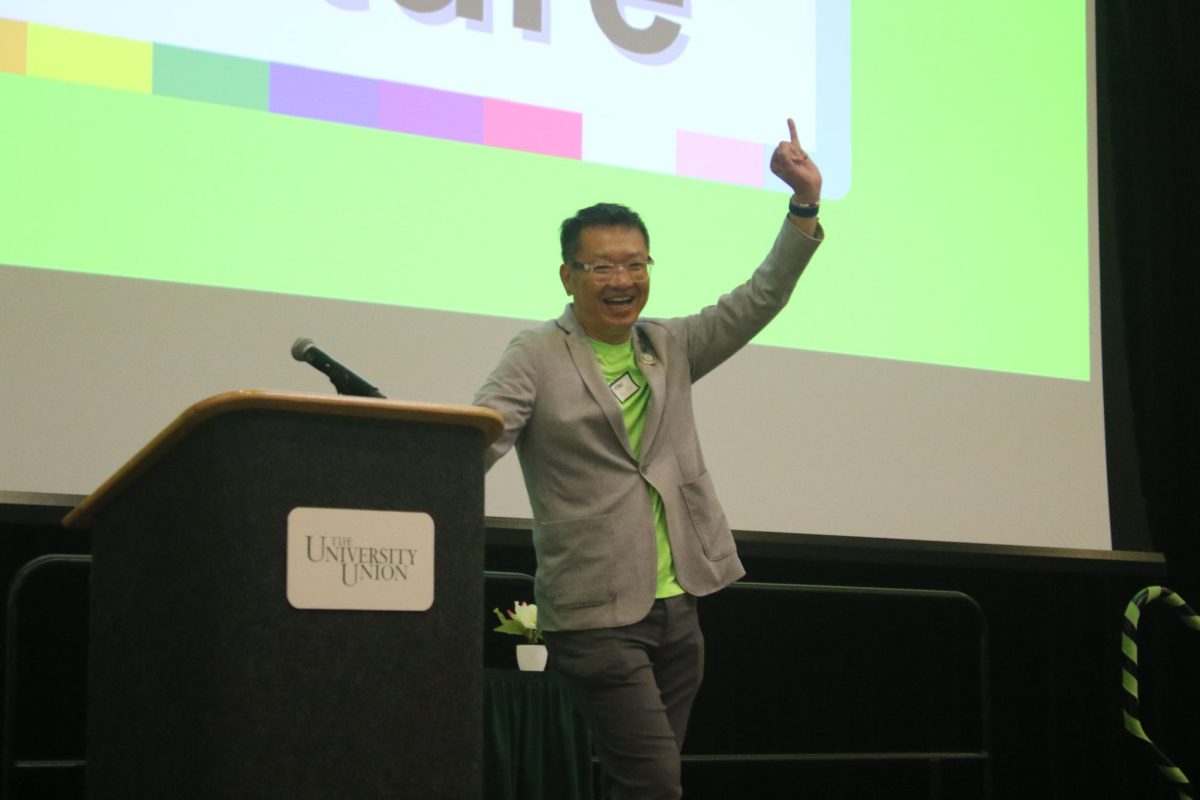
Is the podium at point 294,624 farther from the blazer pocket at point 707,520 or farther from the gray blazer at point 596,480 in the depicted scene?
the blazer pocket at point 707,520

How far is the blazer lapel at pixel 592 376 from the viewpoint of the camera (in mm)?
2117

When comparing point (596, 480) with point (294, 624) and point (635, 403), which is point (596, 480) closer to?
point (635, 403)

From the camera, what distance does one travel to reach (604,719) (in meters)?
2.03

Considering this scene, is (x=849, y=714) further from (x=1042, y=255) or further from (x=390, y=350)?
(x=390, y=350)

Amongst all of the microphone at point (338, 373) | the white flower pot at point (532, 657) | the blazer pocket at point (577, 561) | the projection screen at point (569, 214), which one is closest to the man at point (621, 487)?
the blazer pocket at point (577, 561)

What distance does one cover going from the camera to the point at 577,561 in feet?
6.76

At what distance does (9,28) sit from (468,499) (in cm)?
165

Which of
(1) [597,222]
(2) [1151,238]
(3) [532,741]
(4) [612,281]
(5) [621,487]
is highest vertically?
(2) [1151,238]

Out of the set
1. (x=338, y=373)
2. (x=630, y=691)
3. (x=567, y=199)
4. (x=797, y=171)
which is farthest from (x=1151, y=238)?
(x=338, y=373)

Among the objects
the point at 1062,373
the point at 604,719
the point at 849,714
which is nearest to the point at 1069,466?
the point at 1062,373

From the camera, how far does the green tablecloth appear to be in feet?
8.73

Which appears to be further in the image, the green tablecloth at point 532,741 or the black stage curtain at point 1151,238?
the black stage curtain at point 1151,238

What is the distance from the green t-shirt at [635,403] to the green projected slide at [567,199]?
0.83m

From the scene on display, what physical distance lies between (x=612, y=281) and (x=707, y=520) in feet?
1.32
